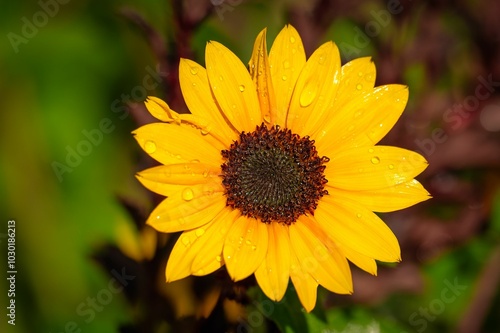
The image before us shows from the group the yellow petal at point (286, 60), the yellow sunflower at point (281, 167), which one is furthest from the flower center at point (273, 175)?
the yellow petal at point (286, 60)

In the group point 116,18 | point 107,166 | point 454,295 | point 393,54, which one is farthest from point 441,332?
point 116,18

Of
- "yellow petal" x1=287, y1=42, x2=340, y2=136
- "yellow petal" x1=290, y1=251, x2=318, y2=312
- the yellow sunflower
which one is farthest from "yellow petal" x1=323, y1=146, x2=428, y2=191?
"yellow petal" x1=290, y1=251, x2=318, y2=312

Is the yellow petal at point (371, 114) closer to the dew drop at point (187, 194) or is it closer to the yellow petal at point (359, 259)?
the yellow petal at point (359, 259)

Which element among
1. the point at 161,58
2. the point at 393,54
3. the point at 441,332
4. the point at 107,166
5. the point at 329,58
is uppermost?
the point at 161,58

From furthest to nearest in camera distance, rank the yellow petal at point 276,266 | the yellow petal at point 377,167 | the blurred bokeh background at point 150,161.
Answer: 1. the blurred bokeh background at point 150,161
2. the yellow petal at point 377,167
3. the yellow petal at point 276,266

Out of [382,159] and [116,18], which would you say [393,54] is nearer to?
[382,159]

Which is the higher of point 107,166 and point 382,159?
point 107,166

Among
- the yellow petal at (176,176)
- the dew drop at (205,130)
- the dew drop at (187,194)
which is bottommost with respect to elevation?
the dew drop at (187,194)
